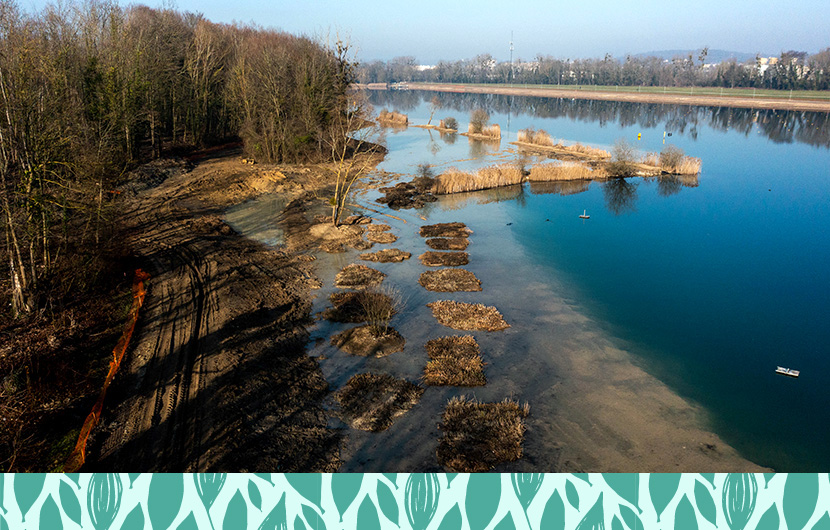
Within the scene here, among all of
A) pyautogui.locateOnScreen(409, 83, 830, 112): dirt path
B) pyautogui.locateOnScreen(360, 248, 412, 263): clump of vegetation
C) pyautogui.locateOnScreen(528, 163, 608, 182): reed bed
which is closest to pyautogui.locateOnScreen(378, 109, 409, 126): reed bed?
pyautogui.locateOnScreen(528, 163, 608, 182): reed bed

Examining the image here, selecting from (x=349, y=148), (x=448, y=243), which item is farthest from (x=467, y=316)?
(x=349, y=148)

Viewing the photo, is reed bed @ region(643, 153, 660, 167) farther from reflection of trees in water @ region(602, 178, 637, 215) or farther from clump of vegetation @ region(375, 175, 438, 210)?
clump of vegetation @ region(375, 175, 438, 210)

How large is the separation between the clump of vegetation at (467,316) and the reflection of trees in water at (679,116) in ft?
201

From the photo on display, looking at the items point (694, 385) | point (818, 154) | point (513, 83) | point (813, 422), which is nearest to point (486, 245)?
point (694, 385)

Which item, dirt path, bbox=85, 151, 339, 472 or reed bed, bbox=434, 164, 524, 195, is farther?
reed bed, bbox=434, 164, 524, 195

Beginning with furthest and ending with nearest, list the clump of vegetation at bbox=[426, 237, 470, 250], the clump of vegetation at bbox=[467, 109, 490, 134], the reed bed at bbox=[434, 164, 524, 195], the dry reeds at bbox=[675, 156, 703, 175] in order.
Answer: the clump of vegetation at bbox=[467, 109, 490, 134]
the dry reeds at bbox=[675, 156, 703, 175]
the reed bed at bbox=[434, 164, 524, 195]
the clump of vegetation at bbox=[426, 237, 470, 250]

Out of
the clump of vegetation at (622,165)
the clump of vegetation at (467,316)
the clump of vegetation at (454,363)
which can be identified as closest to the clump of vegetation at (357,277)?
the clump of vegetation at (467,316)

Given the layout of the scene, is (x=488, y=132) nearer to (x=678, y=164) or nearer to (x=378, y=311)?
(x=678, y=164)

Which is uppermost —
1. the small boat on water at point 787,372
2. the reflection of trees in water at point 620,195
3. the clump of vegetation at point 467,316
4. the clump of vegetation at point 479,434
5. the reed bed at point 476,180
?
the reed bed at point 476,180

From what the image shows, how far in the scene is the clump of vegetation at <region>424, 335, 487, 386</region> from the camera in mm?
14422

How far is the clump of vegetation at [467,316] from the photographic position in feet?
58.0

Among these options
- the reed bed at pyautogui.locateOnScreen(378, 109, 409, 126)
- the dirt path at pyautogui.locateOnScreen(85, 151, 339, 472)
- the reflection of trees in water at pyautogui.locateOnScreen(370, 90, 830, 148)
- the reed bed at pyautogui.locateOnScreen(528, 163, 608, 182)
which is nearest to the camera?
the dirt path at pyautogui.locateOnScreen(85, 151, 339, 472)

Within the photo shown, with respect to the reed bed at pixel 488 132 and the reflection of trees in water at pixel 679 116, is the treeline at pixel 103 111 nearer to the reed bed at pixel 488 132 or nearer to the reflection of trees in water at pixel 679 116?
the reed bed at pixel 488 132

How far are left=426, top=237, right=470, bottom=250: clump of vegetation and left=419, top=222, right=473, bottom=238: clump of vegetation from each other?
2.18ft
